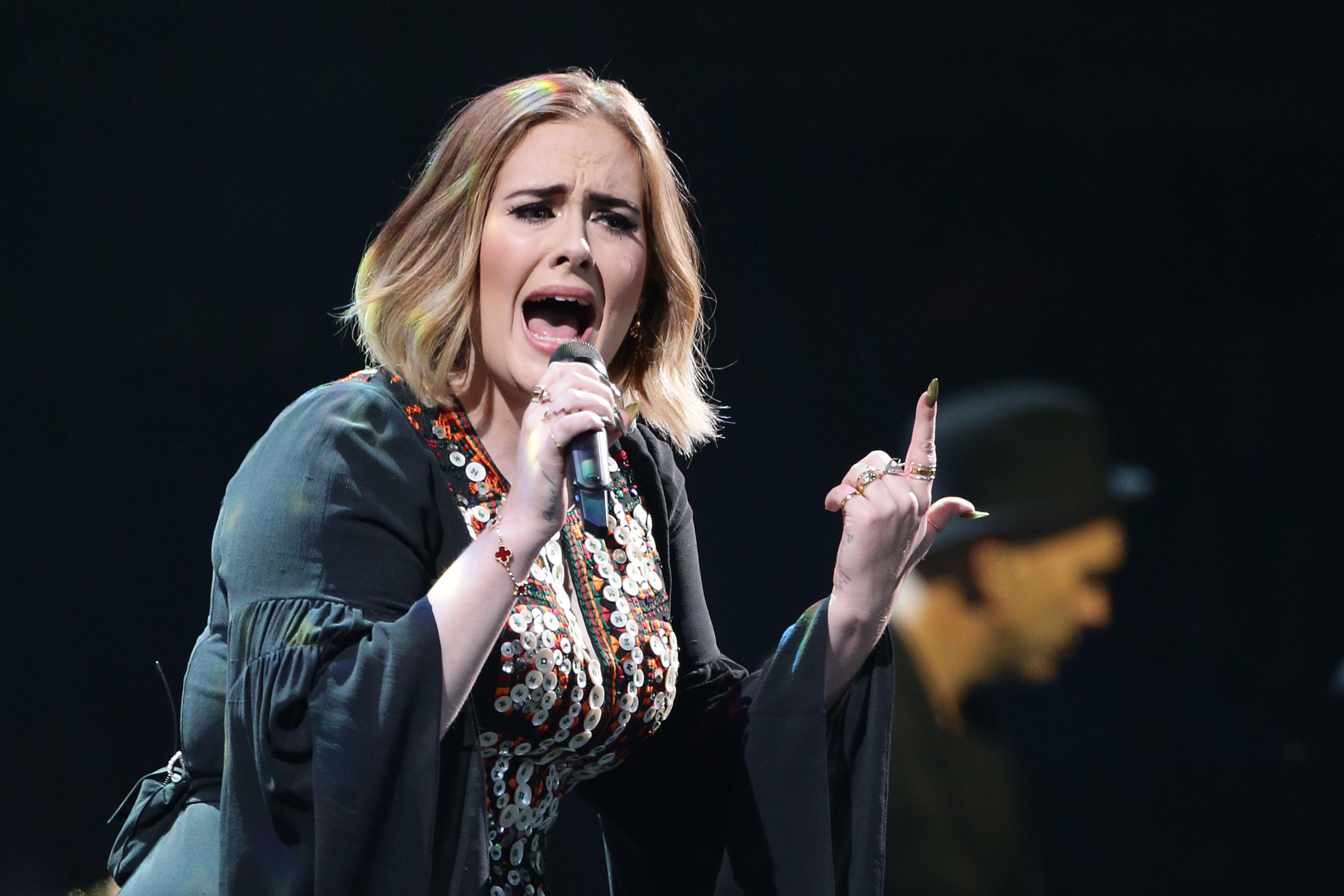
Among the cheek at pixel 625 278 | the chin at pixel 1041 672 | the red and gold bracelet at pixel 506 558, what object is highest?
the cheek at pixel 625 278

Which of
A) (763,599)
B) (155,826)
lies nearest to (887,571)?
(155,826)

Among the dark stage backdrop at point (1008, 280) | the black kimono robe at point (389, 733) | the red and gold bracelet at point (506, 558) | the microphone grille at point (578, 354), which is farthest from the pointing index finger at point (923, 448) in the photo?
the dark stage backdrop at point (1008, 280)

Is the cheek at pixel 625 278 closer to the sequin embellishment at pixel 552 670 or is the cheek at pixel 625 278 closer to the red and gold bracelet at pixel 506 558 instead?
the sequin embellishment at pixel 552 670

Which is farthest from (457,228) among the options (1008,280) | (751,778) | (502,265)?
(1008,280)

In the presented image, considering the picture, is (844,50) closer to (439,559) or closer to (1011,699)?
(1011,699)

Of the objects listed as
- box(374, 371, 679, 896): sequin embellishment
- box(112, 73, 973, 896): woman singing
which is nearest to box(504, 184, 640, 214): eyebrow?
box(112, 73, 973, 896): woman singing

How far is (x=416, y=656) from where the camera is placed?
0.93m

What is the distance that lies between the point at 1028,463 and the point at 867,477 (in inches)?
48.3

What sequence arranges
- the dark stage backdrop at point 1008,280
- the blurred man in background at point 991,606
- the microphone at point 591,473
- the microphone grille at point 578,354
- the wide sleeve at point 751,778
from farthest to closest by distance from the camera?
the blurred man in background at point 991,606, the dark stage backdrop at point 1008,280, the wide sleeve at point 751,778, the microphone grille at point 578,354, the microphone at point 591,473

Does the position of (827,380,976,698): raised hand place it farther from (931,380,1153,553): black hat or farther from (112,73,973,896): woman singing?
(931,380,1153,553): black hat

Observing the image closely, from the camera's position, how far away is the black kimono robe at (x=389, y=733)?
0.92 meters

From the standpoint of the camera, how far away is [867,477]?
3.87ft

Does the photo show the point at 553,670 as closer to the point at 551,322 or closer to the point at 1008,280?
the point at 551,322

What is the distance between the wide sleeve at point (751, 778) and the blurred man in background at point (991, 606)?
959 mm
